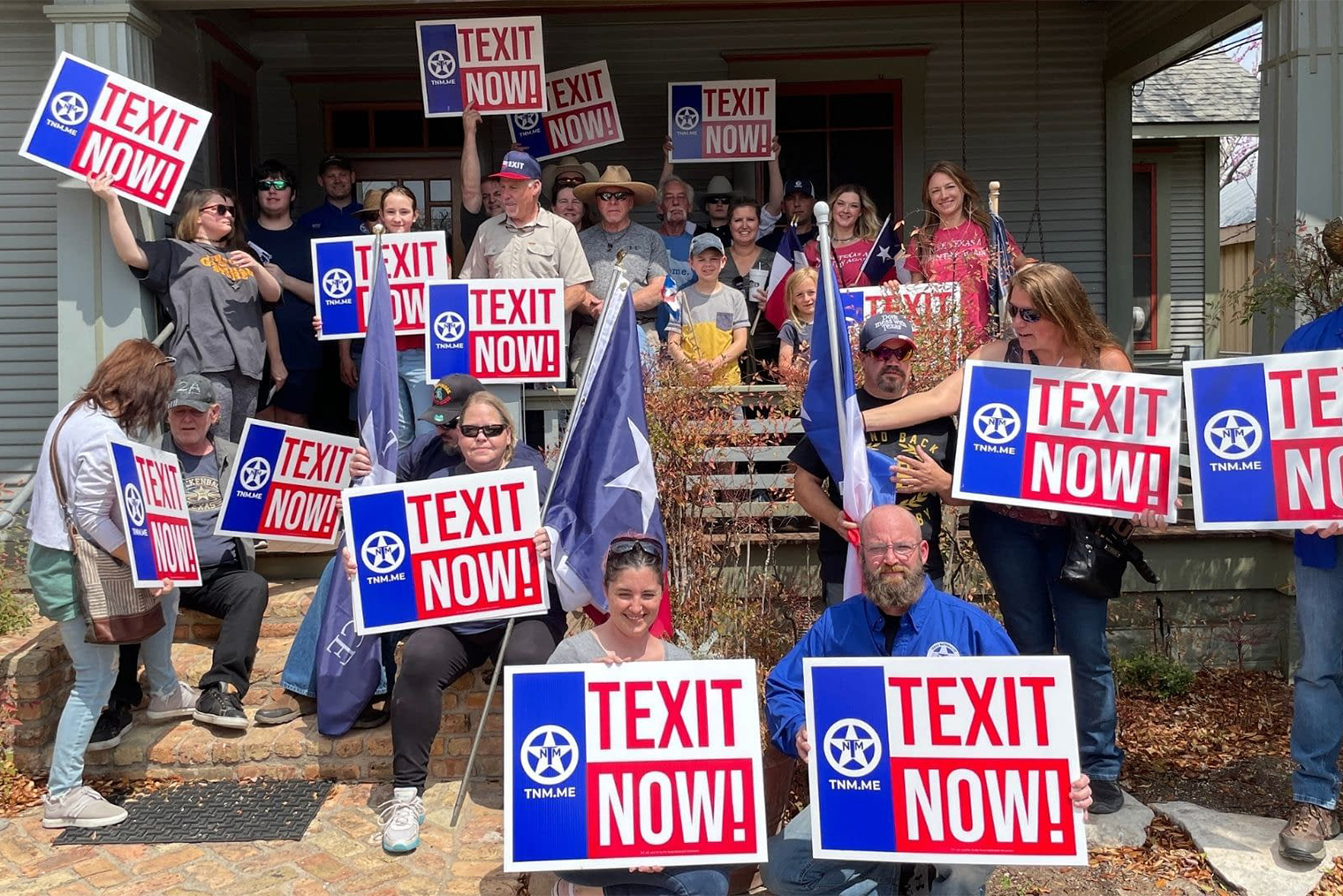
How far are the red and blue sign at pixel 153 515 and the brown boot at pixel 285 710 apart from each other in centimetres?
70

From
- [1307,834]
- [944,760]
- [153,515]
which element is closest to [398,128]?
[153,515]

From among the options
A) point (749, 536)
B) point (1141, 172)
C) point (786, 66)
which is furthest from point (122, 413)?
point (1141, 172)

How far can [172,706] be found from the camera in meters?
5.49

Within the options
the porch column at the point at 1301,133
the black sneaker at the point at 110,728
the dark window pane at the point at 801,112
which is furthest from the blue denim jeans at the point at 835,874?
the dark window pane at the point at 801,112

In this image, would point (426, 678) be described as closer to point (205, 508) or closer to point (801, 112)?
point (205, 508)

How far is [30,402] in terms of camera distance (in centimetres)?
812

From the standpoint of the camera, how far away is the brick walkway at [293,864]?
4.34 meters

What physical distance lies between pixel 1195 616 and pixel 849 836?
4.24m

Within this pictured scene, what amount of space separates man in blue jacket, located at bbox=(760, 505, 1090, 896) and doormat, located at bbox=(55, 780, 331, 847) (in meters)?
2.19

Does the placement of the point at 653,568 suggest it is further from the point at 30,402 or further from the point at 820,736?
the point at 30,402

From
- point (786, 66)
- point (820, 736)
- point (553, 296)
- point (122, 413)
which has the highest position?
point (786, 66)

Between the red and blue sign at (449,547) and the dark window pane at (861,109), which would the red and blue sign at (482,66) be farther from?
the red and blue sign at (449,547)

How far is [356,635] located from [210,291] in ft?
7.85

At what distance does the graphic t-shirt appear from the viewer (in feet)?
18.7
